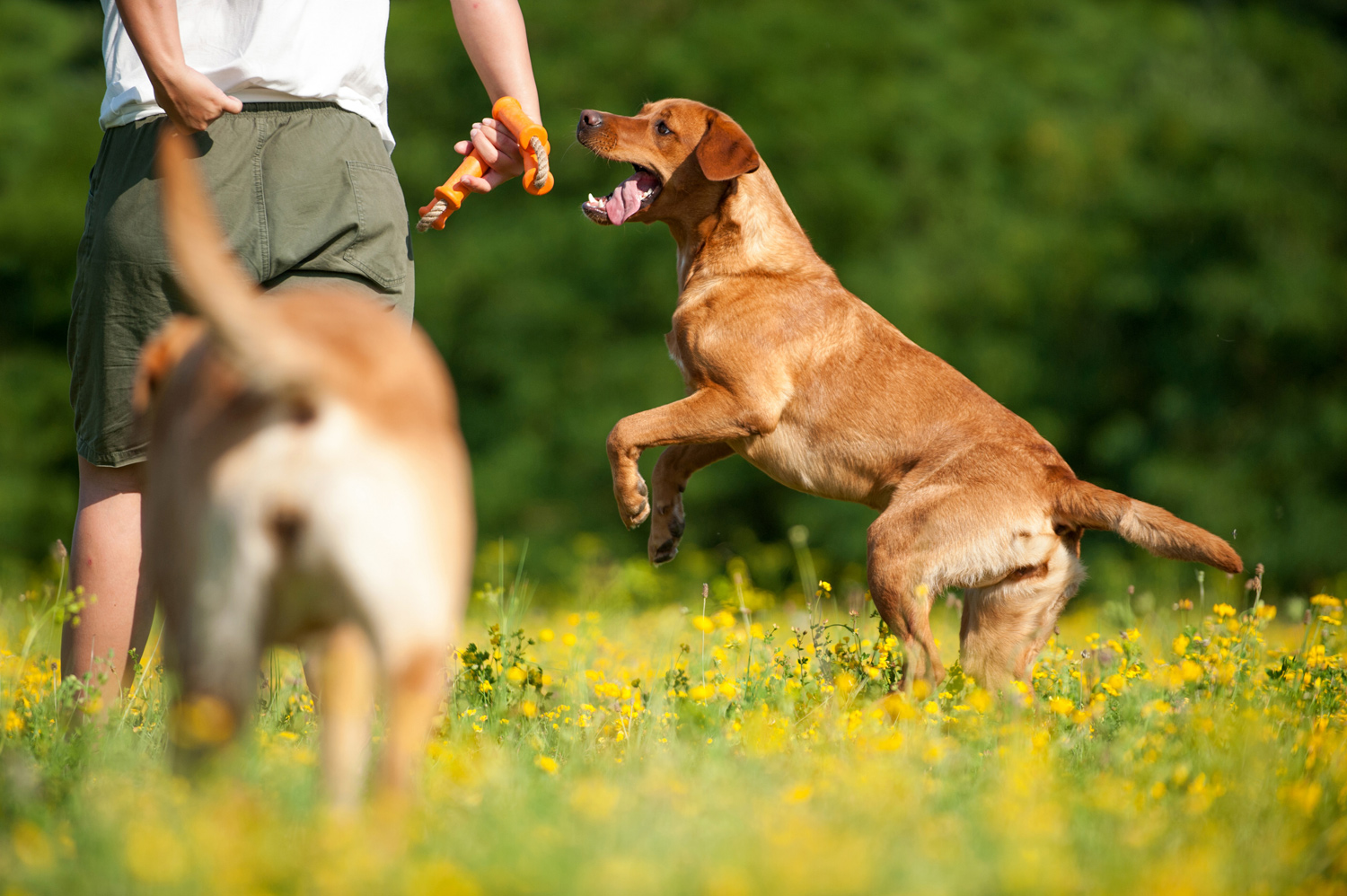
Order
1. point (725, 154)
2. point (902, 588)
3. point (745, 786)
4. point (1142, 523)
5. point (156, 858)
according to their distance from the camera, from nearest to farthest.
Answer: point (156, 858) → point (745, 786) → point (1142, 523) → point (902, 588) → point (725, 154)

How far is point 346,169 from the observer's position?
3.18 meters

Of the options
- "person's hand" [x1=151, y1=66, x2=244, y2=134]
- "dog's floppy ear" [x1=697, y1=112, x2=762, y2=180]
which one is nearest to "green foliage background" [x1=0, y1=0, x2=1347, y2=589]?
"dog's floppy ear" [x1=697, y1=112, x2=762, y2=180]

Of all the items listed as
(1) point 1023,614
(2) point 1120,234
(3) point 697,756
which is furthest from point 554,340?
(3) point 697,756

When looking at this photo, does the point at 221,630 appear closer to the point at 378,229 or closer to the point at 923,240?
the point at 378,229

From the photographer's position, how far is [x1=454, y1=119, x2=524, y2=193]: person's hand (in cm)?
358

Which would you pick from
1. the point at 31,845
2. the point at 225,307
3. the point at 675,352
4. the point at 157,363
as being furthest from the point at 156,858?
the point at 675,352

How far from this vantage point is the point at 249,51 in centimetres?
302

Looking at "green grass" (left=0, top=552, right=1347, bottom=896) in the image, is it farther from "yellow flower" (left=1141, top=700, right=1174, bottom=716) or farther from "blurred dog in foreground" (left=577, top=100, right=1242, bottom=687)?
"blurred dog in foreground" (left=577, top=100, right=1242, bottom=687)

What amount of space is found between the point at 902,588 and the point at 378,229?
6.92ft

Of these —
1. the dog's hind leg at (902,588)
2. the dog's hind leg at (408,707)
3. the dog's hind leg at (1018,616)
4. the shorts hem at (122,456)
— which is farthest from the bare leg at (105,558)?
the dog's hind leg at (1018,616)

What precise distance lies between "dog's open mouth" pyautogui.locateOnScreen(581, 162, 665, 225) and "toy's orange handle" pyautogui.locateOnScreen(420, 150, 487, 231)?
1080 mm

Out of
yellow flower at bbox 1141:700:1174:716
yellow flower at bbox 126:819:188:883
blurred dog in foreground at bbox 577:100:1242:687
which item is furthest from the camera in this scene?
blurred dog in foreground at bbox 577:100:1242:687

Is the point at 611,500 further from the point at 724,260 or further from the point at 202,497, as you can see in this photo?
the point at 202,497

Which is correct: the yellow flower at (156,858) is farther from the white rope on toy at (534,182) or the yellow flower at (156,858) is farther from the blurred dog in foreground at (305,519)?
the white rope on toy at (534,182)
